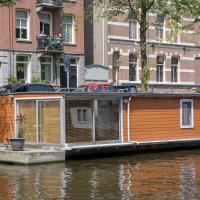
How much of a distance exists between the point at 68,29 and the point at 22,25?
4581 mm

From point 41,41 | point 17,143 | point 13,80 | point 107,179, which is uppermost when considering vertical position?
→ point 41,41

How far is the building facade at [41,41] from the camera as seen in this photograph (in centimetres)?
4175

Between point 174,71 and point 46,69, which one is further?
point 174,71

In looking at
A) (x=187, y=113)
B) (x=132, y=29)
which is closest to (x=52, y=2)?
(x=132, y=29)

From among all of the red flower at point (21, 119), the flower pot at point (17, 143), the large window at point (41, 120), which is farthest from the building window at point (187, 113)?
the flower pot at point (17, 143)

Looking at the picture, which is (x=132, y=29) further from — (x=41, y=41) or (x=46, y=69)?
(x=41, y=41)

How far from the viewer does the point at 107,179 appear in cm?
1770

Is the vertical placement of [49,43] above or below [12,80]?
above

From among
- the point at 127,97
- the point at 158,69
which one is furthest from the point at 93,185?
the point at 158,69

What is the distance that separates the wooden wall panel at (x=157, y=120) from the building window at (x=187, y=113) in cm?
21

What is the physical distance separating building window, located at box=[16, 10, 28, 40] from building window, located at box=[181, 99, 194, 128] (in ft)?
57.7

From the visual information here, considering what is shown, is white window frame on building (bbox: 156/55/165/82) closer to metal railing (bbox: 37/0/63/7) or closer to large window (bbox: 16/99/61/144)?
metal railing (bbox: 37/0/63/7)

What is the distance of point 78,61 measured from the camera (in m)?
46.3

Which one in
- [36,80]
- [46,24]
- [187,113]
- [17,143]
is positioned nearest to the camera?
[17,143]
